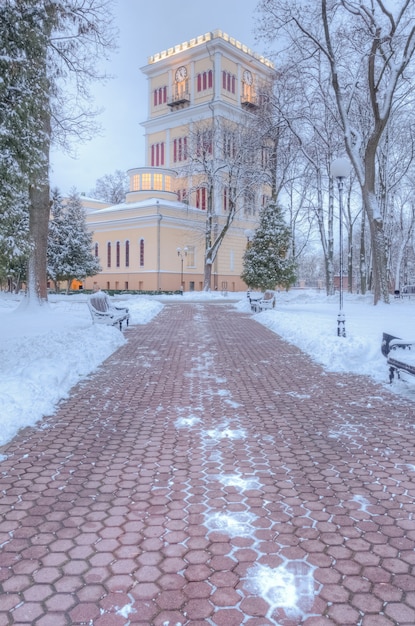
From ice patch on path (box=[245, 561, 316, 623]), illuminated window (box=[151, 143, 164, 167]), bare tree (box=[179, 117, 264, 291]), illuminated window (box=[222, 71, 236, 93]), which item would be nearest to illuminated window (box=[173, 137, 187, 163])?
illuminated window (box=[151, 143, 164, 167])

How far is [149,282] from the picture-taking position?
4466 cm

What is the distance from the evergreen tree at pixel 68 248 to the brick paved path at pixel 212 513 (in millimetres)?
32556

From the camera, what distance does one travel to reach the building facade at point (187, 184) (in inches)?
1646

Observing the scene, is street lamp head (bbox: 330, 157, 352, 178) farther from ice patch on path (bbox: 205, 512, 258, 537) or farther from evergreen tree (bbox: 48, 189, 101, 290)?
evergreen tree (bbox: 48, 189, 101, 290)

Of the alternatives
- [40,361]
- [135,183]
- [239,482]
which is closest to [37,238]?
[40,361]

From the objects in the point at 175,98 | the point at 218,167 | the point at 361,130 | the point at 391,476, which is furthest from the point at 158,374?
the point at 175,98

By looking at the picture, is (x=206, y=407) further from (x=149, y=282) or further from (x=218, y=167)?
(x=149, y=282)

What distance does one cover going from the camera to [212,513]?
3.27 meters

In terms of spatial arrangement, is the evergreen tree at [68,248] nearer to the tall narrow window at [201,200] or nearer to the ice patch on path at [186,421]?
the tall narrow window at [201,200]

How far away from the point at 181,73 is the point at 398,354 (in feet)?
179

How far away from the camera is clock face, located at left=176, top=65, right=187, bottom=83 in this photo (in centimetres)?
5337

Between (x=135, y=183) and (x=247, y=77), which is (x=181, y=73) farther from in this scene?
(x=135, y=183)

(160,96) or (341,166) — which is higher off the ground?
(160,96)

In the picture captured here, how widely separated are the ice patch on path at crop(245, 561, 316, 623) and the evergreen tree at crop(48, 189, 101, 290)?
119ft
